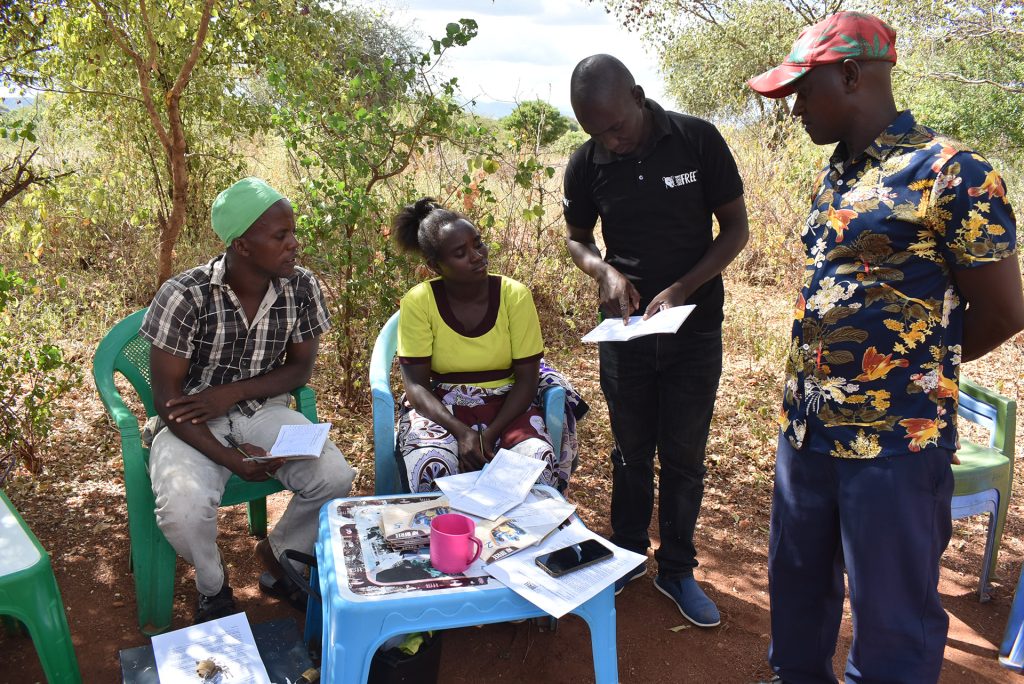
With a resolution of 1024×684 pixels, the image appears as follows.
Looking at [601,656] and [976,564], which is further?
[976,564]

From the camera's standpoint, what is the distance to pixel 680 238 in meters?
2.74

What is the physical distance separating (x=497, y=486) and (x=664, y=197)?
45.3 inches

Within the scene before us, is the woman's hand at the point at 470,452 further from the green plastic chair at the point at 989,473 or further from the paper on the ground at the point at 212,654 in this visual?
the green plastic chair at the point at 989,473

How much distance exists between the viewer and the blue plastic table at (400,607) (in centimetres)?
201

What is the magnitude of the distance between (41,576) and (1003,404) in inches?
137

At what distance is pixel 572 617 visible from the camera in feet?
9.89

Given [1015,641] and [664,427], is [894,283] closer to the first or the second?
[664,427]

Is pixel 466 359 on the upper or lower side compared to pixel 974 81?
lower

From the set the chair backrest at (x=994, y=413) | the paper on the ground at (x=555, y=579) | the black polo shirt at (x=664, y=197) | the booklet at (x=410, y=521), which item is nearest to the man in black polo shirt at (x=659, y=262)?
the black polo shirt at (x=664, y=197)

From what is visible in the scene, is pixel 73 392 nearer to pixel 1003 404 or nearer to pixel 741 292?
pixel 1003 404

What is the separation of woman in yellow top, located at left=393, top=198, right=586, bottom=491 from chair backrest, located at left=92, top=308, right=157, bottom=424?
1.05 meters

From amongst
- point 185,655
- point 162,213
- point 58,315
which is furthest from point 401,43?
point 185,655

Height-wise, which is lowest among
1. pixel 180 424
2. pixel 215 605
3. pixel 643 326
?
pixel 215 605

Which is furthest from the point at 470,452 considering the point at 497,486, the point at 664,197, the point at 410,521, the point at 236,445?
the point at 664,197
